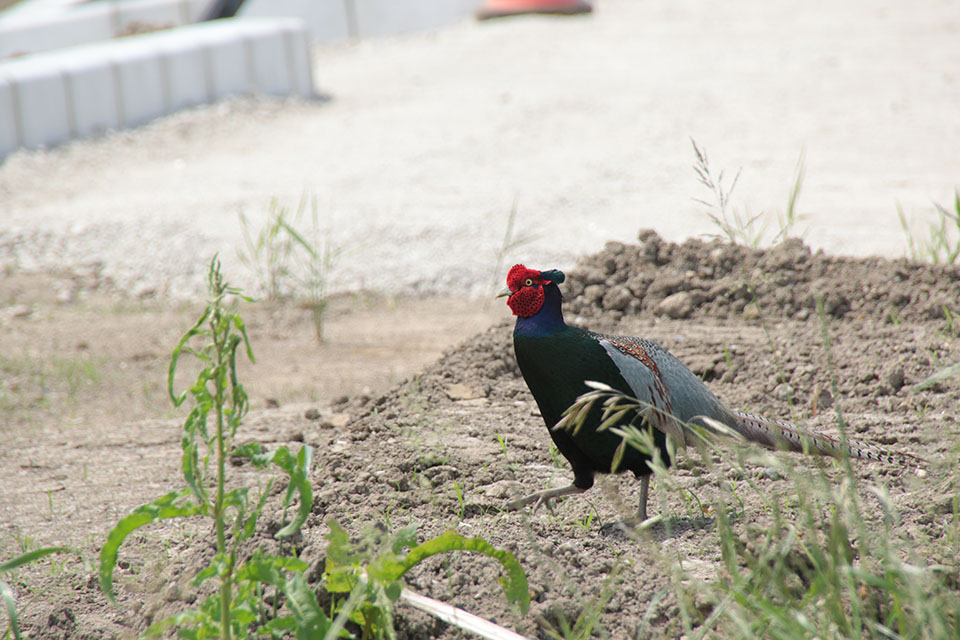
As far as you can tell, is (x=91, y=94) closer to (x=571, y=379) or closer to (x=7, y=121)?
(x=7, y=121)

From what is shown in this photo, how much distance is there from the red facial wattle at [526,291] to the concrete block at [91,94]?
6.81 m

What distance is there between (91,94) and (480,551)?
7407mm

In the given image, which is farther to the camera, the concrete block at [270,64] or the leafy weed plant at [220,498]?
the concrete block at [270,64]

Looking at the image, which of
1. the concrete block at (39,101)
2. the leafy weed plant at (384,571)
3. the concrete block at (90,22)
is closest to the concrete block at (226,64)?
the concrete block at (39,101)

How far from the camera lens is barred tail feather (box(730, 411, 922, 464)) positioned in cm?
230

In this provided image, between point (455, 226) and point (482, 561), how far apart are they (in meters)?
3.87

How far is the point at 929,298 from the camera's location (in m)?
3.56

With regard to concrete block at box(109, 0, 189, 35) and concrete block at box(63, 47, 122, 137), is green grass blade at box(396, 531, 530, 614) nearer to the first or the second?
concrete block at box(63, 47, 122, 137)

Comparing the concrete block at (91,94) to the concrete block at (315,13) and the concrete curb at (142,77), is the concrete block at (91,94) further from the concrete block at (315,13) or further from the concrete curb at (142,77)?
the concrete block at (315,13)

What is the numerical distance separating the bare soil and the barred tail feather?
0.05 m

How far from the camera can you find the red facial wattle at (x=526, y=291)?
92.0 inches

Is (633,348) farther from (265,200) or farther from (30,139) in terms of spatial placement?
(30,139)

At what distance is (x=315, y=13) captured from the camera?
12227 mm

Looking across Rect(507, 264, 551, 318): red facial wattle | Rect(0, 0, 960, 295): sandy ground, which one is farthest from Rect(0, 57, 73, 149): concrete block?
Rect(507, 264, 551, 318): red facial wattle
